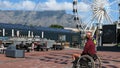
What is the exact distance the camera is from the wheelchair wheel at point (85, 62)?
11555 mm

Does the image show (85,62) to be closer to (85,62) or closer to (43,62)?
(85,62)

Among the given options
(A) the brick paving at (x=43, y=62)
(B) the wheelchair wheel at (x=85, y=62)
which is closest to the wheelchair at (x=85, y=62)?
(B) the wheelchair wheel at (x=85, y=62)

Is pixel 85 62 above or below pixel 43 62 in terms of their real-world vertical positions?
above

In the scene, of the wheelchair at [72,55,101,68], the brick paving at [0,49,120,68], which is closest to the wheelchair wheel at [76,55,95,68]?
the wheelchair at [72,55,101,68]

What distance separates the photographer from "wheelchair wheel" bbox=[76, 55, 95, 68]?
11.6m

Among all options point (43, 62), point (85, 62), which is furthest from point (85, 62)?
point (43, 62)

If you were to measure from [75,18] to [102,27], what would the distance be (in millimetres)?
5245

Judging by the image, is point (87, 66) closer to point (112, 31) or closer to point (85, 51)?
point (85, 51)

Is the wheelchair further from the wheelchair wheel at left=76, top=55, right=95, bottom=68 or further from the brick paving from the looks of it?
the brick paving

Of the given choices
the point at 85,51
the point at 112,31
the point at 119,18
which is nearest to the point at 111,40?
the point at 112,31

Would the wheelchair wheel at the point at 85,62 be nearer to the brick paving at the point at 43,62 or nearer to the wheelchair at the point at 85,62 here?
the wheelchair at the point at 85,62

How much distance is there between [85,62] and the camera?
11.8m

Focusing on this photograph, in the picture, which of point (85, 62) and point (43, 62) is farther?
point (43, 62)

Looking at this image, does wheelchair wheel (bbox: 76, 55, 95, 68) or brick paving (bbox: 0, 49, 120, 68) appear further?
brick paving (bbox: 0, 49, 120, 68)
